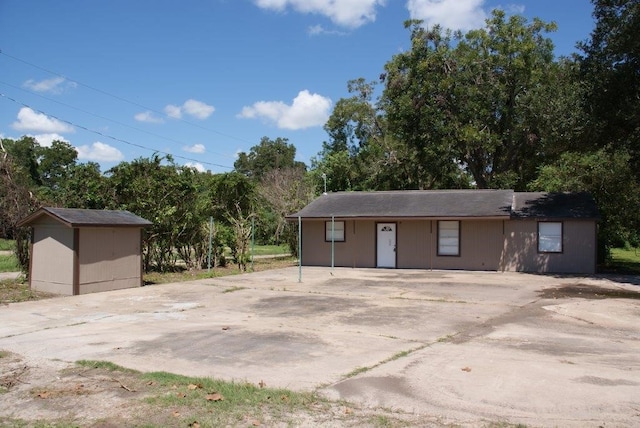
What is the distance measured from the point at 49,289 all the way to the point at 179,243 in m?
6.08

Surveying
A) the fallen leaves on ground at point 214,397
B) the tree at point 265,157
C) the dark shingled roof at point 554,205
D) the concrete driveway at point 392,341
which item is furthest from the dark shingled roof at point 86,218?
the tree at point 265,157

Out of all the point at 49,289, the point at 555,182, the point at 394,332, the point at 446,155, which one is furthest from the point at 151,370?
the point at 446,155

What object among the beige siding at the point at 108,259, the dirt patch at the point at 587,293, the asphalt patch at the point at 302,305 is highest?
the beige siding at the point at 108,259

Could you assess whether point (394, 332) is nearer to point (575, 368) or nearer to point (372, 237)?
point (575, 368)

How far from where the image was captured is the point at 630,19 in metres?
16.2

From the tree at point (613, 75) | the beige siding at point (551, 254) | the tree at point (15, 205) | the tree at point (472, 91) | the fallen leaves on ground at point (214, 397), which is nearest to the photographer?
the fallen leaves on ground at point (214, 397)

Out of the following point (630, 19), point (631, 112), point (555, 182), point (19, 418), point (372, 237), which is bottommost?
point (19, 418)

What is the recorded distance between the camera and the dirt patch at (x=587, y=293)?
13.3 metres

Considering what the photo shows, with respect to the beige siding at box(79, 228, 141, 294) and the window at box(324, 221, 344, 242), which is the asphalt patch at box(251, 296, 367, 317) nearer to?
the beige siding at box(79, 228, 141, 294)

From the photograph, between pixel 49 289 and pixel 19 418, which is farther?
pixel 49 289

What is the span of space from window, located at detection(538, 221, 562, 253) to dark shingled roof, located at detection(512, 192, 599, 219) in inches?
17.8

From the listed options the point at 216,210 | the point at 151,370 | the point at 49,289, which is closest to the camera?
the point at 151,370

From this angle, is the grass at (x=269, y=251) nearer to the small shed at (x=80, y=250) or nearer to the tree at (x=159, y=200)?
the tree at (x=159, y=200)

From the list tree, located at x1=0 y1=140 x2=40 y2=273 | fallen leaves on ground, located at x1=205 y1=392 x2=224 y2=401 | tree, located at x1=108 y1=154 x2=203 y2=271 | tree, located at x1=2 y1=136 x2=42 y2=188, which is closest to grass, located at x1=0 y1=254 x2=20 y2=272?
tree, located at x1=0 y1=140 x2=40 y2=273
